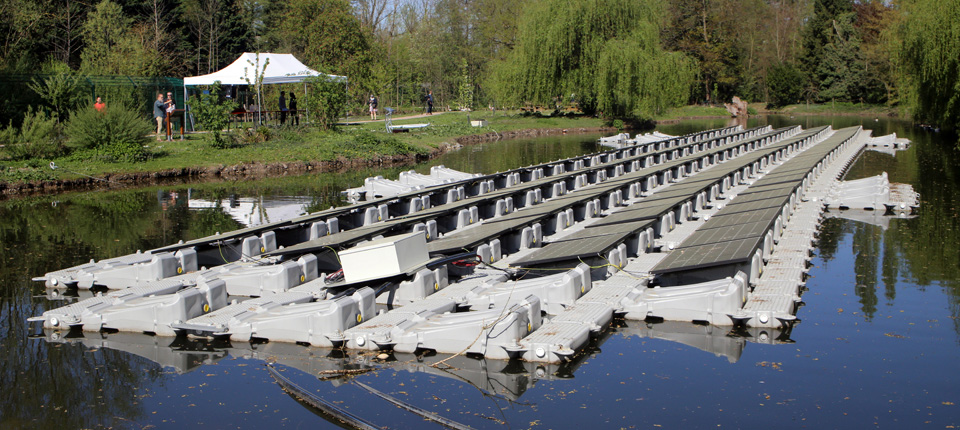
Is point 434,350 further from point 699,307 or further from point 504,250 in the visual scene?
point 504,250

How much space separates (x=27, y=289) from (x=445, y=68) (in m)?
61.8

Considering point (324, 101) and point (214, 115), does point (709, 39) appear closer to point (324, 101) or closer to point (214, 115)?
point (324, 101)

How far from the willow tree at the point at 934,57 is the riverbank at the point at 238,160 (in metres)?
19.5

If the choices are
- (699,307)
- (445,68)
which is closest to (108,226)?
(699,307)

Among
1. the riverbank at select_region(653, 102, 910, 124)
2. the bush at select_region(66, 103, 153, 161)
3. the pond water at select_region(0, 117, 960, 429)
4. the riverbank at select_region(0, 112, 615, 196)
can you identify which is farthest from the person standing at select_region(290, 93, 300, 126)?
the riverbank at select_region(653, 102, 910, 124)

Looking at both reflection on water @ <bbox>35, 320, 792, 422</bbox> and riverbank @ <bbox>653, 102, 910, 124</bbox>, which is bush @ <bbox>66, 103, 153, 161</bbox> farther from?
riverbank @ <bbox>653, 102, 910, 124</bbox>

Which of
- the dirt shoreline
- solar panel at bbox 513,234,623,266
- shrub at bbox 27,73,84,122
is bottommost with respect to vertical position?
the dirt shoreline

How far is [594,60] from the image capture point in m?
48.0

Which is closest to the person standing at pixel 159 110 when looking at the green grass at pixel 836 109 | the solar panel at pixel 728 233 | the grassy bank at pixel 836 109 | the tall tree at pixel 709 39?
the solar panel at pixel 728 233

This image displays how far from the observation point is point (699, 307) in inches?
348

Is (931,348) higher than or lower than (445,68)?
lower

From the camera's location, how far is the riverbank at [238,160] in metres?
22.8

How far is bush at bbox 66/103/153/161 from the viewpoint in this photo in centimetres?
2488

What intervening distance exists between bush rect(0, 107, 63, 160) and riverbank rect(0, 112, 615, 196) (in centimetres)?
49
